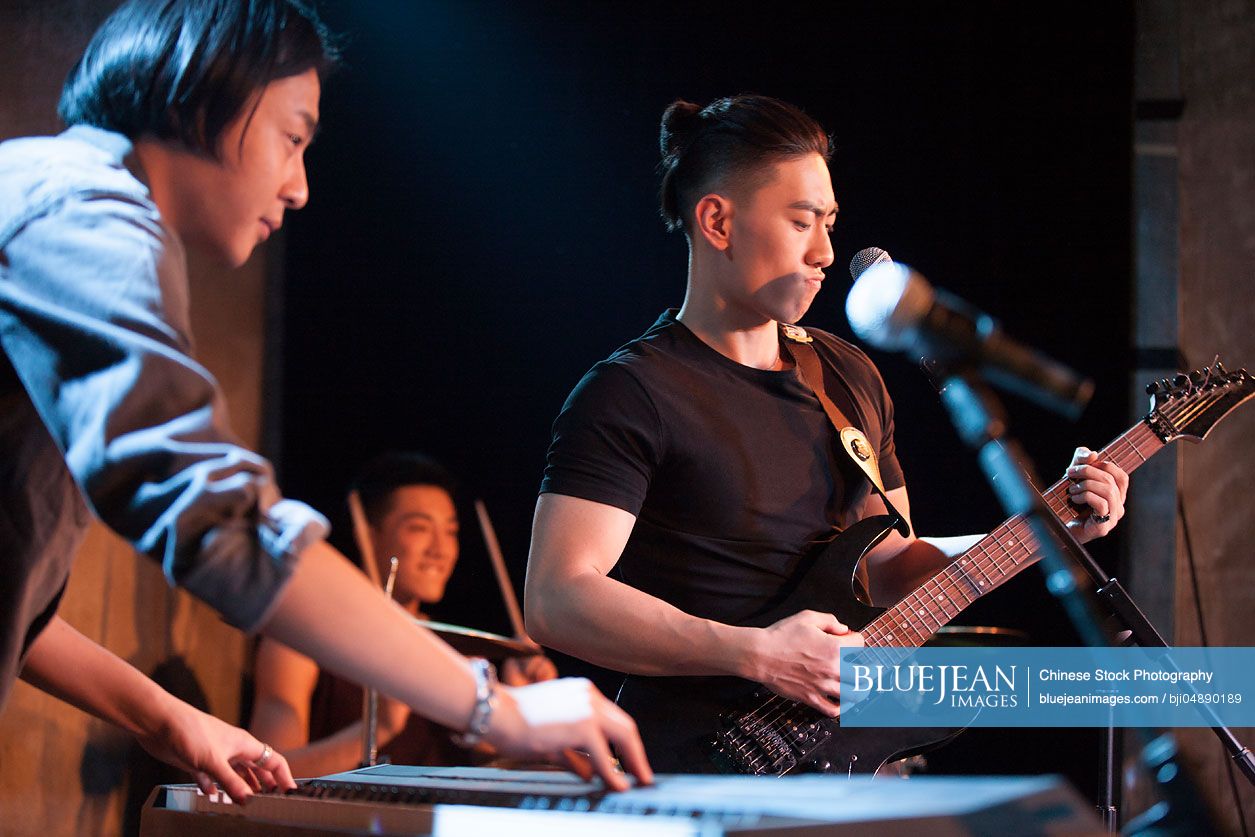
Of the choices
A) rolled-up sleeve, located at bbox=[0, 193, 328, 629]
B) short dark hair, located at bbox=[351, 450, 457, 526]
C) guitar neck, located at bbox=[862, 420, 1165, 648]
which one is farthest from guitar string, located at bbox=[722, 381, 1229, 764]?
short dark hair, located at bbox=[351, 450, 457, 526]

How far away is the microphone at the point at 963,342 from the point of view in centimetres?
143

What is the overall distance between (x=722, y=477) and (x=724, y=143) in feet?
2.49

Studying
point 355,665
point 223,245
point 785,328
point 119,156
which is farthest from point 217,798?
point 785,328

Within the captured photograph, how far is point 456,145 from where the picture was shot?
462 cm

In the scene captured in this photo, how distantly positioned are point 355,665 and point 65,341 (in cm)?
40

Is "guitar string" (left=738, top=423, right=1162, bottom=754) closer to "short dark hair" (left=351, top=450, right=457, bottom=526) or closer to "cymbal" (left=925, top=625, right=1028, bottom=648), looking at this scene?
"cymbal" (left=925, top=625, right=1028, bottom=648)

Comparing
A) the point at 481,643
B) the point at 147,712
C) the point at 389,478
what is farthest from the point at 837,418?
the point at 389,478

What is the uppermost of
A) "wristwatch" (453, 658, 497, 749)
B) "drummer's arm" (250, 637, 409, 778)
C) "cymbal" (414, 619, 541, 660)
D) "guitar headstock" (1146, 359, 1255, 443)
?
"guitar headstock" (1146, 359, 1255, 443)

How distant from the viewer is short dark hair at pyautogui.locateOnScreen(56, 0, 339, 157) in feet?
4.33

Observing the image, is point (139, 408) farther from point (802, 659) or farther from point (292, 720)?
point (292, 720)

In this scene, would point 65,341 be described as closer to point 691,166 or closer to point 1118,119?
point 691,166

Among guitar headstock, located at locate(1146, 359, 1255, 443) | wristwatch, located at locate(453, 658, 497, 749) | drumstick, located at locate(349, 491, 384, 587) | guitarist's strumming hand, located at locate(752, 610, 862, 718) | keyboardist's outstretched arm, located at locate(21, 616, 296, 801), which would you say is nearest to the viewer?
wristwatch, located at locate(453, 658, 497, 749)

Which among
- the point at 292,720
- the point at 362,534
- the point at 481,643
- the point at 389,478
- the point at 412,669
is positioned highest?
the point at 412,669

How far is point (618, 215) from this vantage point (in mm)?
4496
